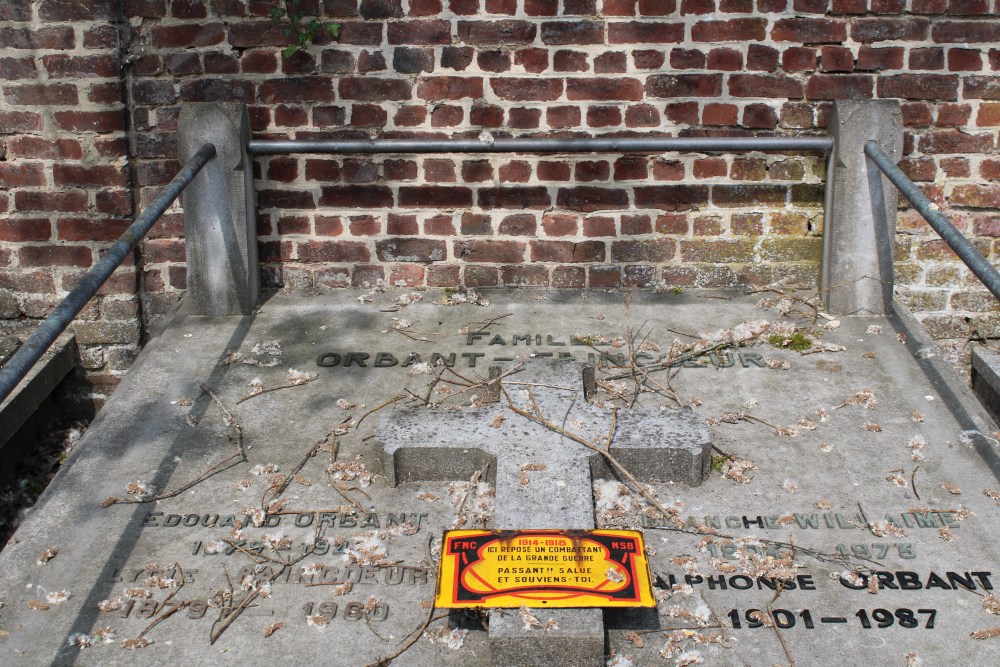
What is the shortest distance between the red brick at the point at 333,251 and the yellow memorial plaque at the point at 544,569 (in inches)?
72.1

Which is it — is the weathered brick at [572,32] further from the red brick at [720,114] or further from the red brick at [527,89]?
the red brick at [720,114]

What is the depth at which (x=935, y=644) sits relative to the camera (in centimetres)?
193

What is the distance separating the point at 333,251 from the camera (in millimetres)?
3764

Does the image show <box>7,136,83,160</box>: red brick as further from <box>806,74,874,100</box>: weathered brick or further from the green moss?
<box>806,74,874,100</box>: weathered brick

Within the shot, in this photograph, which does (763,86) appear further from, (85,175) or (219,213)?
(85,175)

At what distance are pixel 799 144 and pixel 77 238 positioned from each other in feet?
8.84

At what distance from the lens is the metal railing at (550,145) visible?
3416 mm

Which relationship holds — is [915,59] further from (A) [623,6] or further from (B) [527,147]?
(B) [527,147]

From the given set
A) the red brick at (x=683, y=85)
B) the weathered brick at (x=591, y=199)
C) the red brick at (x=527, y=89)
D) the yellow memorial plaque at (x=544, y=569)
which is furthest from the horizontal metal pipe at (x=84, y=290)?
the red brick at (x=683, y=85)

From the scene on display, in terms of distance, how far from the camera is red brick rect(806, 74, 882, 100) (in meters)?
3.53

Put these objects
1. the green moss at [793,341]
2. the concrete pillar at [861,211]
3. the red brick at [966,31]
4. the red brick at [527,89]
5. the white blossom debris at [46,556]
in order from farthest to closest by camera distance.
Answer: the red brick at [527,89], the red brick at [966,31], the concrete pillar at [861,211], the green moss at [793,341], the white blossom debris at [46,556]

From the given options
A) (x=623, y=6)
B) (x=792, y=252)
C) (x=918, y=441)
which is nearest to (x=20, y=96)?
(x=623, y=6)

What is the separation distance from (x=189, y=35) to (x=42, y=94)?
578mm

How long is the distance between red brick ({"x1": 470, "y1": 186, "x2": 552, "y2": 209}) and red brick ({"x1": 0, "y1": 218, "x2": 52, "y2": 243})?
1644mm
